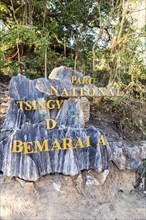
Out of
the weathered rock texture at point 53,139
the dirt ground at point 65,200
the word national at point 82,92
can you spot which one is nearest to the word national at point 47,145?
the weathered rock texture at point 53,139

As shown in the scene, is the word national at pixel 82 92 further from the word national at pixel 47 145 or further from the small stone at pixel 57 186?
the small stone at pixel 57 186

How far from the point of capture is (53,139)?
6.59 ft

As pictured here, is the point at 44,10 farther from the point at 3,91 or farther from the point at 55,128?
the point at 55,128

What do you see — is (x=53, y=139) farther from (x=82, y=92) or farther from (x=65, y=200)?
(x=82, y=92)

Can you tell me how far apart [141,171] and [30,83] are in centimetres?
155

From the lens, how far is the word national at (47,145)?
1901 mm

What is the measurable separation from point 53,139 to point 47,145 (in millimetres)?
80

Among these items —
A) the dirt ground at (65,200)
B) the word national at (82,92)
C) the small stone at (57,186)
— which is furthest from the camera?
the word national at (82,92)

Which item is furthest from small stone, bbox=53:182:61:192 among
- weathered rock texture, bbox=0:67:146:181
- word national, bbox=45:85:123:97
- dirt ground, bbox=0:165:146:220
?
word national, bbox=45:85:123:97

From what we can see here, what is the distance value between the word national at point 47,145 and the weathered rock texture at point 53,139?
3 centimetres

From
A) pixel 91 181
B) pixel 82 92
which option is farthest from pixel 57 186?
pixel 82 92

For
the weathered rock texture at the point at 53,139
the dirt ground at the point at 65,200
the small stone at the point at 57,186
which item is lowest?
the dirt ground at the point at 65,200

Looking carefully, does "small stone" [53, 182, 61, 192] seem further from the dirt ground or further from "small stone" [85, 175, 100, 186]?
"small stone" [85, 175, 100, 186]

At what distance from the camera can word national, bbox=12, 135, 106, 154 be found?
190 centimetres
